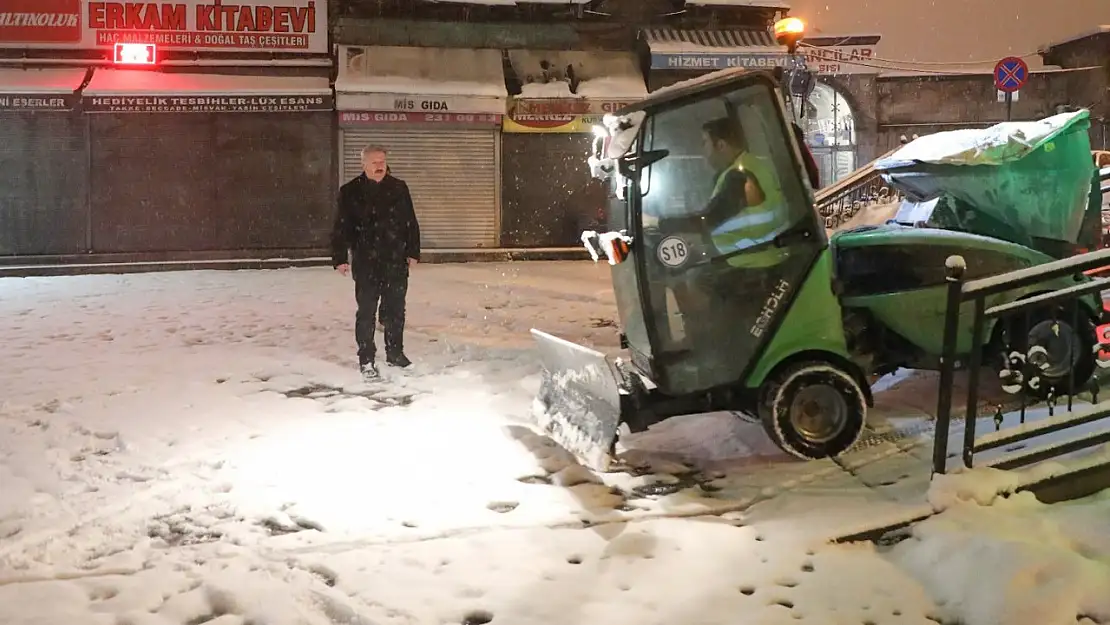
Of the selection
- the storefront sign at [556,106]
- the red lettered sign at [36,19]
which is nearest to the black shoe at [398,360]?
the storefront sign at [556,106]

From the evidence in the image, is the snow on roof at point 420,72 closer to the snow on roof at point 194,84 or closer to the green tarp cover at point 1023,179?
the snow on roof at point 194,84

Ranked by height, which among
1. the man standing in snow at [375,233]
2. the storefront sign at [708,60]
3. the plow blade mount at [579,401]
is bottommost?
the plow blade mount at [579,401]

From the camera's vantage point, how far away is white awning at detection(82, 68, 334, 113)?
1616 cm

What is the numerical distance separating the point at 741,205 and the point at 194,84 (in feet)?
46.5

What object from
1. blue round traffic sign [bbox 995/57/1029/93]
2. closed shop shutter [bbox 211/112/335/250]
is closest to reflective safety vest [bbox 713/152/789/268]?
blue round traffic sign [bbox 995/57/1029/93]

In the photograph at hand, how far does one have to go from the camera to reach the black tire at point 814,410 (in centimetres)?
507

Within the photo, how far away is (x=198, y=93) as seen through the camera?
1634cm

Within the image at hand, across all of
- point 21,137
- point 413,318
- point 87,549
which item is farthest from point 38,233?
point 87,549

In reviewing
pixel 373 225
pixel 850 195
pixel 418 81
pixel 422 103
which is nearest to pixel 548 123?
pixel 422 103

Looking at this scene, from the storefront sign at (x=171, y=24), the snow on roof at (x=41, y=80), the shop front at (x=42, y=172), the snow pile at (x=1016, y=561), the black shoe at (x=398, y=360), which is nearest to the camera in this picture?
the snow pile at (x=1016, y=561)

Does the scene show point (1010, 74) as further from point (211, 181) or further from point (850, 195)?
point (211, 181)

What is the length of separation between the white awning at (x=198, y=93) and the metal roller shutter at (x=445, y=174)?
1.04 meters

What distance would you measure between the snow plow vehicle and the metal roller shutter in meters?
12.4

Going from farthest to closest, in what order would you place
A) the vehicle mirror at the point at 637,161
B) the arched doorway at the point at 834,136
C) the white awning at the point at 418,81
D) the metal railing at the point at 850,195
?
the arched doorway at the point at 834,136 → the white awning at the point at 418,81 → the metal railing at the point at 850,195 → the vehicle mirror at the point at 637,161
